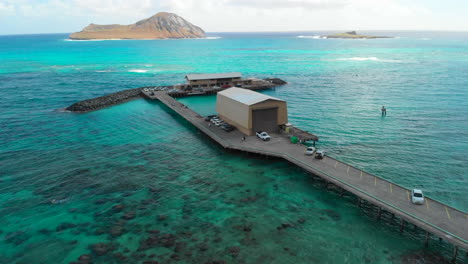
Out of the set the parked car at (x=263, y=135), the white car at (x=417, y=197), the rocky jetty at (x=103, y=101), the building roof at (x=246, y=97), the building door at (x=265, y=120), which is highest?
the building roof at (x=246, y=97)

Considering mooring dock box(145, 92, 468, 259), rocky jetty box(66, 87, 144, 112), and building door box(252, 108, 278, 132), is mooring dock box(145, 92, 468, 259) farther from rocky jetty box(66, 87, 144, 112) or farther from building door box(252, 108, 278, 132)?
rocky jetty box(66, 87, 144, 112)

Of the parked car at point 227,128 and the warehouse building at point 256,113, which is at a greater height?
the warehouse building at point 256,113

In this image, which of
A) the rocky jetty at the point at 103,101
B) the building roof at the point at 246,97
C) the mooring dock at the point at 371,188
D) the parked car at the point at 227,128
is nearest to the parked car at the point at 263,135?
the mooring dock at the point at 371,188

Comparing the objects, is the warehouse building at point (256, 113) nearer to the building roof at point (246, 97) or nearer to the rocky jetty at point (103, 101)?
the building roof at point (246, 97)

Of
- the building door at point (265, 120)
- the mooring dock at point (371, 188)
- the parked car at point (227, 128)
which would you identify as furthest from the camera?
the parked car at point (227, 128)

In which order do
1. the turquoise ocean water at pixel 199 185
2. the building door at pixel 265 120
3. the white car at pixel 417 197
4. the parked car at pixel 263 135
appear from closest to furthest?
the turquoise ocean water at pixel 199 185, the white car at pixel 417 197, the parked car at pixel 263 135, the building door at pixel 265 120

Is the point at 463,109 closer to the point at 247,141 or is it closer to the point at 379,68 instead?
the point at 247,141

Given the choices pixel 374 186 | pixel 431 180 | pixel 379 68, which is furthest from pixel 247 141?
pixel 379 68
